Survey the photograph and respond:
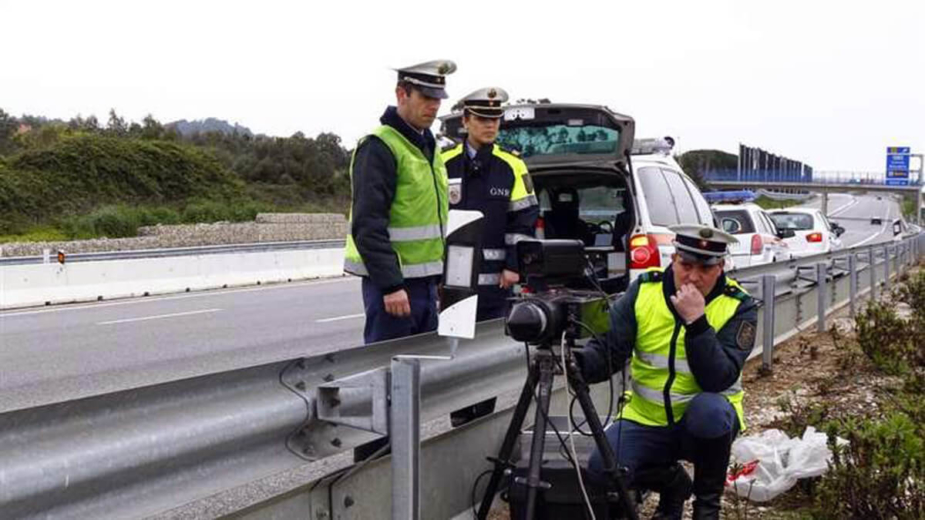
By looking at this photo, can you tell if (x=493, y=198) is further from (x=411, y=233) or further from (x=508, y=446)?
(x=508, y=446)

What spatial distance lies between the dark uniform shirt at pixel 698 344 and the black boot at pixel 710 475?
0.24m

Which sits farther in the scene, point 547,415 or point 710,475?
point 710,475

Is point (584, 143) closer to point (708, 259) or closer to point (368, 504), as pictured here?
point (708, 259)

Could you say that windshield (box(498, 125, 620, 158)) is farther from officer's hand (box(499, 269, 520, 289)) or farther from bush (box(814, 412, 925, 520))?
bush (box(814, 412, 925, 520))

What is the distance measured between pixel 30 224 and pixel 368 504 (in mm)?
37908

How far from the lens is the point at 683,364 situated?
3.93m

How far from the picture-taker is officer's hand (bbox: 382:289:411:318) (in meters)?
4.04

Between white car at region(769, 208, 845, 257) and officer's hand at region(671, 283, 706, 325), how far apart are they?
16511 mm

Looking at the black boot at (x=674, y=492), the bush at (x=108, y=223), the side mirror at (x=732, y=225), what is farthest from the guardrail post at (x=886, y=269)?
the bush at (x=108, y=223)

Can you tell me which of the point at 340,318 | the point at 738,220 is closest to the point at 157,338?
the point at 340,318

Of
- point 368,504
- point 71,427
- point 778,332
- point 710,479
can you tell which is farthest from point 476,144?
point 778,332

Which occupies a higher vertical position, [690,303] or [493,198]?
[493,198]

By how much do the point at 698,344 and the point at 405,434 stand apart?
4.97 feet

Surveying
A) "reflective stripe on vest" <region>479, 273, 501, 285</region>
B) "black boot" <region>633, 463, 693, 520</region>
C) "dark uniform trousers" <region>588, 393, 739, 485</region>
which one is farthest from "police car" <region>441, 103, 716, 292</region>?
"black boot" <region>633, 463, 693, 520</region>
